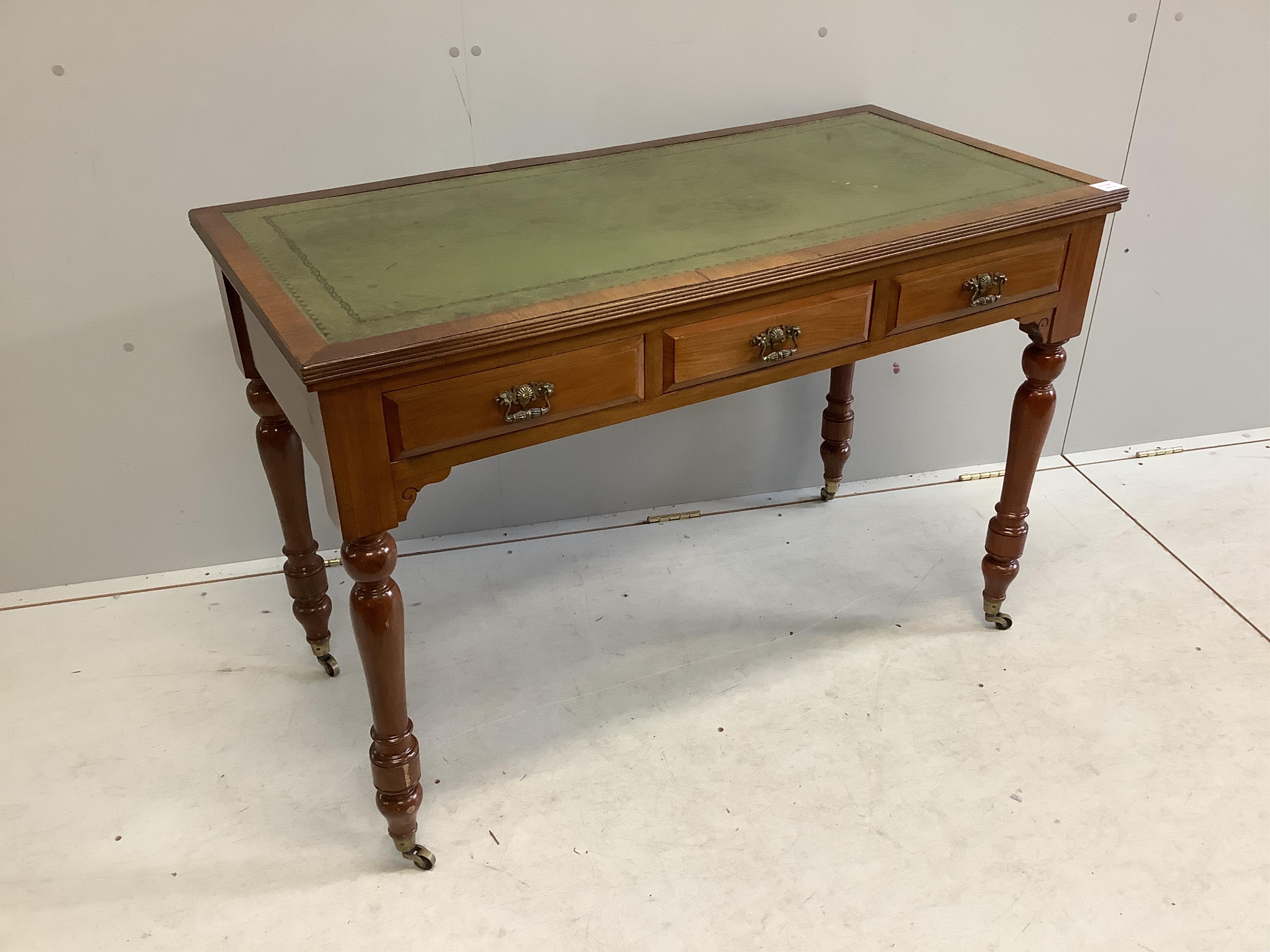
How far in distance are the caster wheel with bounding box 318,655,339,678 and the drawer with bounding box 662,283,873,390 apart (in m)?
1.11

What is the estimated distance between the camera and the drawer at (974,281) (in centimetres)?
199

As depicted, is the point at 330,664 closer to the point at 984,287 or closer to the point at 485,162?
the point at 485,162

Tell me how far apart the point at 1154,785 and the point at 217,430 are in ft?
7.28

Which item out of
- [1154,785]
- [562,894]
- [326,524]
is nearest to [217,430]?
[326,524]

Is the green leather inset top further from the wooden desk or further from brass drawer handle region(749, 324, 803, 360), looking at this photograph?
brass drawer handle region(749, 324, 803, 360)

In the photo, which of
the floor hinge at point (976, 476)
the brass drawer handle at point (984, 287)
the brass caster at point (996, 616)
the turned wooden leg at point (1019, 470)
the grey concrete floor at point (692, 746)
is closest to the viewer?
the grey concrete floor at point (692, 746)

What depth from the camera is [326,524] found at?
284cm

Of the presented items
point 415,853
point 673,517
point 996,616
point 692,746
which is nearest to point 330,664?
point 415,853

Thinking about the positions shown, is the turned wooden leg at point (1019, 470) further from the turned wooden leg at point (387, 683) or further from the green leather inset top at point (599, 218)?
the turned wooden leg at point (387, 683)

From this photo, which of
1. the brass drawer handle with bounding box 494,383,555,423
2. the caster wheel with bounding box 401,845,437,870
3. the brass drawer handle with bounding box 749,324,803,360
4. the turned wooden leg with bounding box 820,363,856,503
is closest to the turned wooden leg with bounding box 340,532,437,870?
the caster wheel with bounding box 401,845,437,870

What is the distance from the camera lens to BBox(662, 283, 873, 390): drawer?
179cm

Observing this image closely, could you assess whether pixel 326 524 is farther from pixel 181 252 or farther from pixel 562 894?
pixel 562 894

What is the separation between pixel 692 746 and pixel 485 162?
54.0 inches

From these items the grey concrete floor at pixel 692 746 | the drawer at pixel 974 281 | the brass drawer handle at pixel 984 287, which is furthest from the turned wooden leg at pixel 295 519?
the brass drawer handle at pixel 984 287
